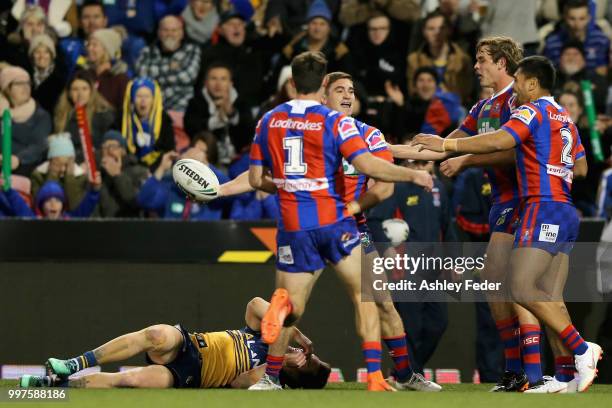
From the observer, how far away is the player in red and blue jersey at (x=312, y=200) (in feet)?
32.4

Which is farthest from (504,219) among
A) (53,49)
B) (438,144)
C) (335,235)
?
(53,49)

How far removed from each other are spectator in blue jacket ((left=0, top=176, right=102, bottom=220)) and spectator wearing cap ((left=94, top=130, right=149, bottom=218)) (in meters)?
0.09

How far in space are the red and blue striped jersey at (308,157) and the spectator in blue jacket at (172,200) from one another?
13.6ft

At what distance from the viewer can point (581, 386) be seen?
10242 mm

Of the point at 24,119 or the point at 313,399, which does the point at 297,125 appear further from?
the point at 24,119

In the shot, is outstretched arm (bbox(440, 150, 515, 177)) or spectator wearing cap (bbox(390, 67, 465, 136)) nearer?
outstretched arm (bbox(440, 150, 515, 177))

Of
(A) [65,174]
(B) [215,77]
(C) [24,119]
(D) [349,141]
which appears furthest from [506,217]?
(C) [24,119]

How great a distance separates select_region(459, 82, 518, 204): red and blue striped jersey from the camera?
10.8 m

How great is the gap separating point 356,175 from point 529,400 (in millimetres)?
2529

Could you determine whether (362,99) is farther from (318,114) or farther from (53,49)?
→ (318,114)

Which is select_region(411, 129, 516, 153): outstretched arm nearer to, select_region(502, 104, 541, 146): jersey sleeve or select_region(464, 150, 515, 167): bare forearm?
select_region(502, 104, 541, 146): jersey sleeve

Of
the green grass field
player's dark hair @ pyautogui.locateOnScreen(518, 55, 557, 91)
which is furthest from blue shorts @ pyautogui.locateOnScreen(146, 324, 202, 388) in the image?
player's dark hair @ pyautogui.locateOnScreen(518, 55, 557, 91)

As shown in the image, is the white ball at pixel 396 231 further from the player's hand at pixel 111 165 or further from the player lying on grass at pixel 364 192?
A: the player's hand at pixel 111 165

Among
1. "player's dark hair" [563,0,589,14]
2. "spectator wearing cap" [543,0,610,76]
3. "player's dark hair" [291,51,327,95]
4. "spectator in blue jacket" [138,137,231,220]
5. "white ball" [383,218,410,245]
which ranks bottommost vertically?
"white ball" [383,218,410,245]
